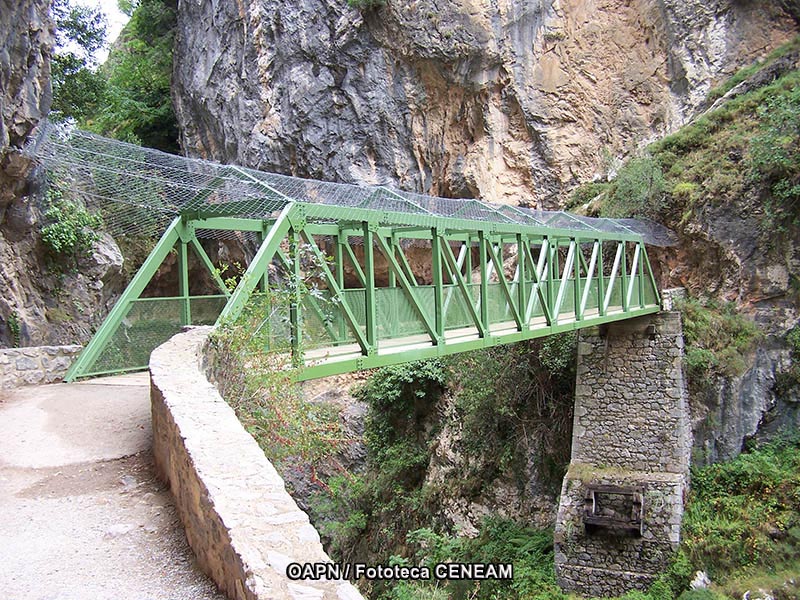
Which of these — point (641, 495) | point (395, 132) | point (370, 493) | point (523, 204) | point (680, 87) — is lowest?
point (370, 493)

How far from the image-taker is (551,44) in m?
20.3

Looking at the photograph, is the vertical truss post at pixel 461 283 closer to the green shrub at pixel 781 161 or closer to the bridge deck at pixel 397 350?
the bridge deck at pixel 397 350

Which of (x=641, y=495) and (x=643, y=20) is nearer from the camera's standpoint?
(x=641, y=495)

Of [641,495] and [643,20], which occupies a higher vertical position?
[643,20]

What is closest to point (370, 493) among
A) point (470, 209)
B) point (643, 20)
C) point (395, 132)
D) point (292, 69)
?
point (470, 209)

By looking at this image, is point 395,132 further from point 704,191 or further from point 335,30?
point 704,191

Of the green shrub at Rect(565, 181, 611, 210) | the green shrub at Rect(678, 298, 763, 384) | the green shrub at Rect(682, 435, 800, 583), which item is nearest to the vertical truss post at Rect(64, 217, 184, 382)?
the green shrub at Rect(682, 435, 800, 583)

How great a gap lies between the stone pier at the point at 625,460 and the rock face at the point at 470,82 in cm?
773

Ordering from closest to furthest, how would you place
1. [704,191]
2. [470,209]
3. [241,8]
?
[470,209], [704,191], [241,8]

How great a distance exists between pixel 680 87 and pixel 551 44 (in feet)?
14.1

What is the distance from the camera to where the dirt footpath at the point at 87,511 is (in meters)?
3.15

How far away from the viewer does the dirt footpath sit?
3154mm

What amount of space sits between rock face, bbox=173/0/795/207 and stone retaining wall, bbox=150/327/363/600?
16230 millimetres

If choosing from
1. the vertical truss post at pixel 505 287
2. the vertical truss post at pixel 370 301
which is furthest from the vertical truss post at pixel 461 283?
the vertical truss post at pixel 370 301
